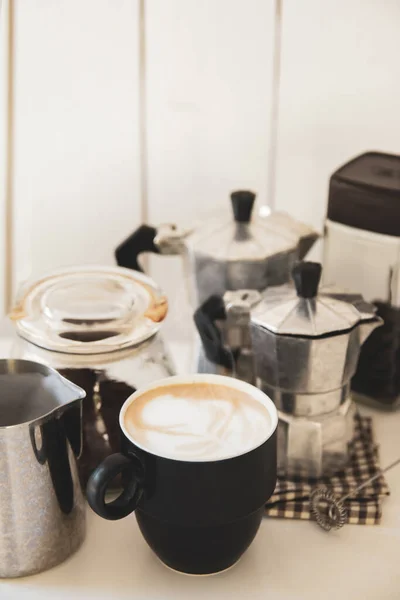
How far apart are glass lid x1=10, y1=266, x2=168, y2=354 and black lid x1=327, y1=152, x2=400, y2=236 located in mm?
184

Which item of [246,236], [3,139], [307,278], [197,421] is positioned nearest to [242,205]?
[246,236]

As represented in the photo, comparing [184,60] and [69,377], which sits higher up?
[184,60]

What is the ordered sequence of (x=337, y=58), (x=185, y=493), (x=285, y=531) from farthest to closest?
1. (x=337, y=58)
2. (x=285, y=531)
3. (x=185, y=493)

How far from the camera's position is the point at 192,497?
50 cm

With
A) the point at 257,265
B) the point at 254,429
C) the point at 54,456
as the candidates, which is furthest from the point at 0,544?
the point at 257,265

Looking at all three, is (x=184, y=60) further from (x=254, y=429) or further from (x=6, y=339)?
(x=254, y=429)

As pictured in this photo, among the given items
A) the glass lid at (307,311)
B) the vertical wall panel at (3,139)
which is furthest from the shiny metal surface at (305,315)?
the vertical wall panel at (3,139)

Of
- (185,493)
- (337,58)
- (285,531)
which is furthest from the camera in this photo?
(337,58)

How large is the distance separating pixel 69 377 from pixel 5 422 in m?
0.07

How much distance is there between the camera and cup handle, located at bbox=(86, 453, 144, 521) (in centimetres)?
49

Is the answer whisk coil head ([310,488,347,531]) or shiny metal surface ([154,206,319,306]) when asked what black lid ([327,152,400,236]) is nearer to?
shiny metal surface ([154,206,319,306])

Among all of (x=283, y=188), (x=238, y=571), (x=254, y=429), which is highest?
(x=283, y=188)

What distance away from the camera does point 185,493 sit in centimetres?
50

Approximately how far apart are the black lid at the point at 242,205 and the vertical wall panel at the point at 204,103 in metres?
0.18
